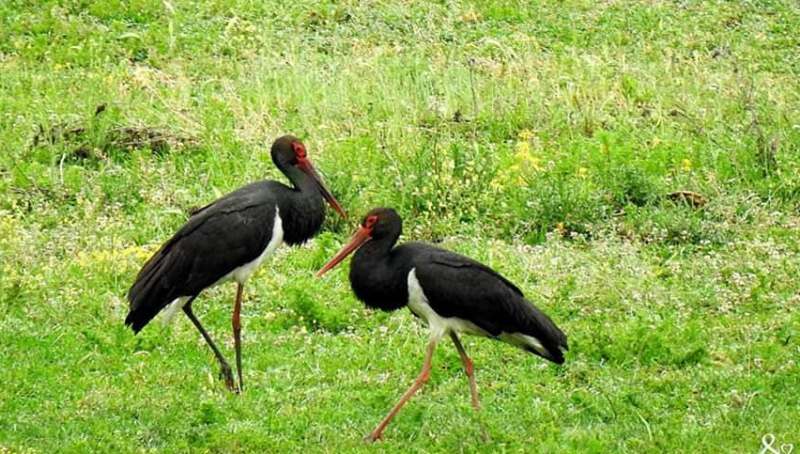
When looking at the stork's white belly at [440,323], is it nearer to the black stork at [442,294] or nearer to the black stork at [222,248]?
the black stork at [442,294]

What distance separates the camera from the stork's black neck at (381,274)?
9.02 metres

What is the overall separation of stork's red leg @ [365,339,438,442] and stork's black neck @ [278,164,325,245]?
1277mm

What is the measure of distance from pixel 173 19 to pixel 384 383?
946 cm

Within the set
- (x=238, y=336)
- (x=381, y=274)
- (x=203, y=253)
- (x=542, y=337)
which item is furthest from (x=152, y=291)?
(x=542, y=337)

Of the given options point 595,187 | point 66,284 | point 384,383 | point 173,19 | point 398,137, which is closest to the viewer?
point 384,383

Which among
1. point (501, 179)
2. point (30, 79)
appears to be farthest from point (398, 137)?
point (30, 79)

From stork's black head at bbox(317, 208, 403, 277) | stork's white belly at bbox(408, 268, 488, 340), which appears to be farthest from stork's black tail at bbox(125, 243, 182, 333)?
stork's white belly at bbox(408, 268, 488, 340)

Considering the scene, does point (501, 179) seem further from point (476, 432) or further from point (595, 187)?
point (476, 432)

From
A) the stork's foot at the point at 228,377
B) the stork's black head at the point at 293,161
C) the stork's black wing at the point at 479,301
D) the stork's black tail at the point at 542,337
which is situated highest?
the stork's black head at the point at 293,161

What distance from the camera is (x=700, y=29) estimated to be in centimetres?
1844

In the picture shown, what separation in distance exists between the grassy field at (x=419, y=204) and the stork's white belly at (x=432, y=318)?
43 centimetres

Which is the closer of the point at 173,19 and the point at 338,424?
the point at 338,424

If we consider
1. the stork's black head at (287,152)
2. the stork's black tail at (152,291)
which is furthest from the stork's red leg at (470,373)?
the stork's black head at (287,152)

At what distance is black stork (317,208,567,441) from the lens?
895 cm
